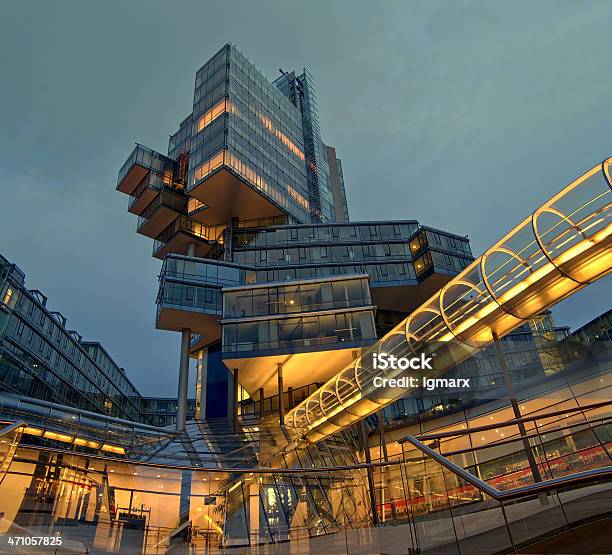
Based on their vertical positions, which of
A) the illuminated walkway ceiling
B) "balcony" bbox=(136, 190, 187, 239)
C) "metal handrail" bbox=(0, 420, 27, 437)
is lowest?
"metal handrail" bbox=(0, 420, 27, 437)

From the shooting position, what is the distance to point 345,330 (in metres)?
36.8

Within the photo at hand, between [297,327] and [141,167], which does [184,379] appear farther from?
[141,167]

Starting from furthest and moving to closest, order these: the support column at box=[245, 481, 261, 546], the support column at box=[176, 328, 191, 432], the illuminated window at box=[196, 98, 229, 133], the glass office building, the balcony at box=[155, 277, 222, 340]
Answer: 1. the illuminated window at box=[196, 98, 229, 133]
2. the support column at box=[176, 328, 191, 432]
3. the balcony at box=[155, 277, 222, 340]
4. the support column at box=[245, 481, 261, 546]
5. the glass office building

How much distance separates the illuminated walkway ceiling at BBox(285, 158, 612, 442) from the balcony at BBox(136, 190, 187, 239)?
47.8m

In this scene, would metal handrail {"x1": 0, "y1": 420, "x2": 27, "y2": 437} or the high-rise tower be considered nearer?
metal handrail {"x1": 0, "y1": 420, "x2": 27, "y2": 437}

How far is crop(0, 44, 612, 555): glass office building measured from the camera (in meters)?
7.17

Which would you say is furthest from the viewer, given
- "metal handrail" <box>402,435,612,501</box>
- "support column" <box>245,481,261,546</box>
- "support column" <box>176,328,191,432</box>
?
"support column" <box>176,328,191,432</box>

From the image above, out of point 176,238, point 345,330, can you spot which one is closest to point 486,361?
point 345,330

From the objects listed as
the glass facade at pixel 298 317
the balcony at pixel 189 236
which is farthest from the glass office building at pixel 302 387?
the balcony at pixel 189 236

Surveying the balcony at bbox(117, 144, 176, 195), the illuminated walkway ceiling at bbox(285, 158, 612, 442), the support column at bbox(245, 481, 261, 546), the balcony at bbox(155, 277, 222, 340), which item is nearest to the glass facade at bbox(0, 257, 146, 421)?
the balcony at bbox(155, 277, 222, 340)

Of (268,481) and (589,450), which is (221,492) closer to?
(268,481)

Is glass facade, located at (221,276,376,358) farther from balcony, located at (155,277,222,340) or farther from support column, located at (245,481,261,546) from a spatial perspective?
support column, located at (245,481,261,546)

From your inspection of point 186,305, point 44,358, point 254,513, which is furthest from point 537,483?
point 44,358

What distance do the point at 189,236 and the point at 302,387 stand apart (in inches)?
1073
